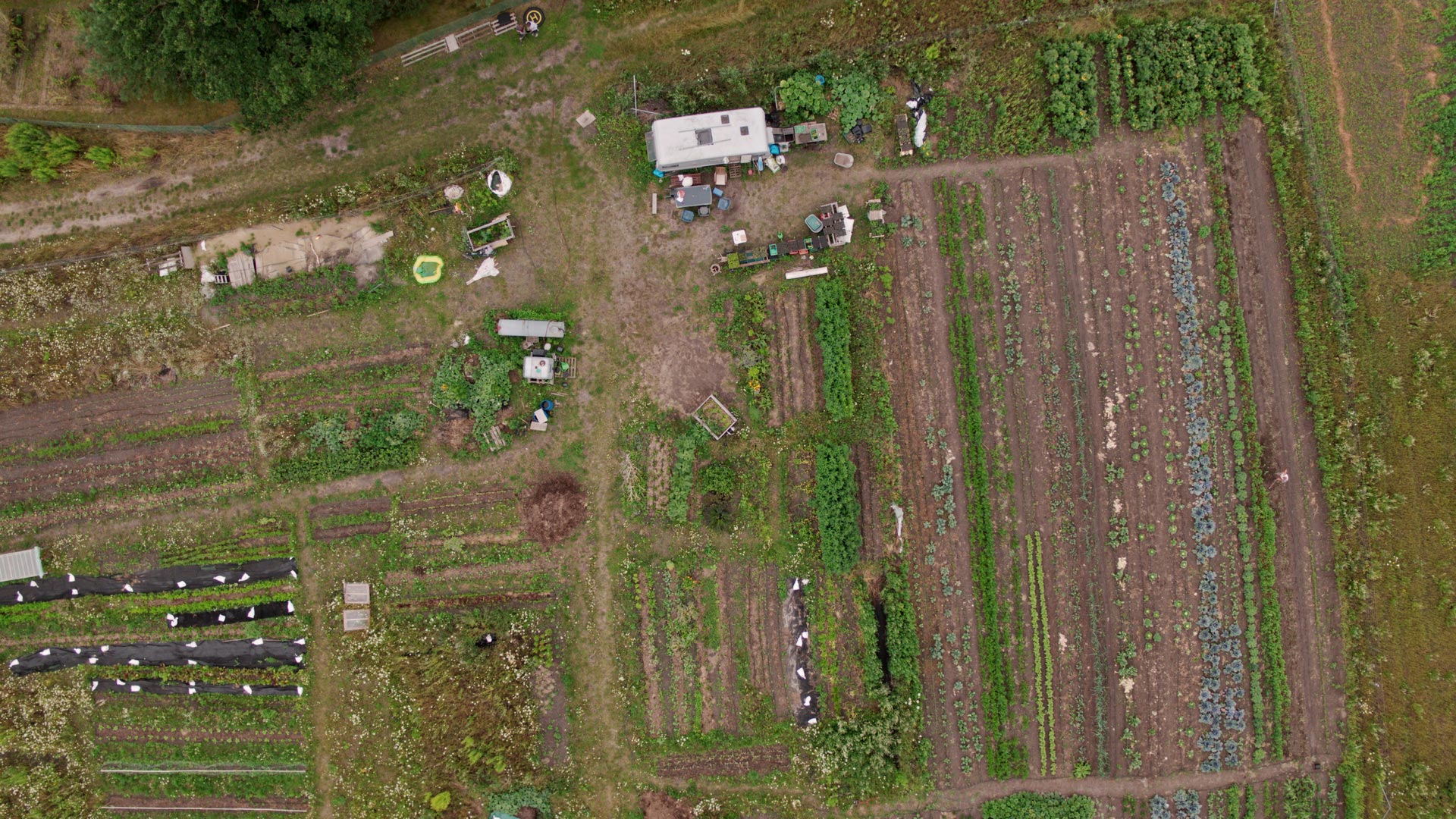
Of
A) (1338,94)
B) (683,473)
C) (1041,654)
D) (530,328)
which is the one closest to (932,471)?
(1041,654)

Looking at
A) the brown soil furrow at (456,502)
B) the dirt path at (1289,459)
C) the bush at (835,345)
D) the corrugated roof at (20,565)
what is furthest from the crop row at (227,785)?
the dirt path at (1289,459)

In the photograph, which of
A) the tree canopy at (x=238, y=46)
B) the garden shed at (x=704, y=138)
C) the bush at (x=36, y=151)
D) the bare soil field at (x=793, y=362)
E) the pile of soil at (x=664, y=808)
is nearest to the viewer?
the tree canopy at (x=238, y=46)

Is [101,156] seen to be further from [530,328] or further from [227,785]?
[227,785]

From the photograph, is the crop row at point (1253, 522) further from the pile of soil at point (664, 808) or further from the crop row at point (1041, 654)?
the pile of soil at point (664, 808)

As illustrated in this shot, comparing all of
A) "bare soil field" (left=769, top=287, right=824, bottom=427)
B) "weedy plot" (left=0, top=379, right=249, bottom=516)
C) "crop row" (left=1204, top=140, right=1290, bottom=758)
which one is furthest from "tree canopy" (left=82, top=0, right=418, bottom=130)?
"crop row" (left=1204, top=140, right=1290, bottom=758)

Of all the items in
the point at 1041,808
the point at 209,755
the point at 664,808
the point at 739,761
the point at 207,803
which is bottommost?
the point at 1041,808

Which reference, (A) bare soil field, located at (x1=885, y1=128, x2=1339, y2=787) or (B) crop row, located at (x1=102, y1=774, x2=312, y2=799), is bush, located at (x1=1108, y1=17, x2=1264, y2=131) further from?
(B) crop row, located at (x1=102, y1=774, x2=312, y2=799)
